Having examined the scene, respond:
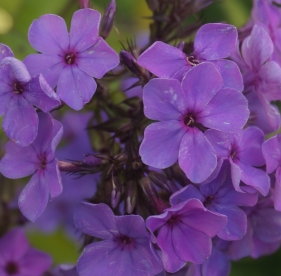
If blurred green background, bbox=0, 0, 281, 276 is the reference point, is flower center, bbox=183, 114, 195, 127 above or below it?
above

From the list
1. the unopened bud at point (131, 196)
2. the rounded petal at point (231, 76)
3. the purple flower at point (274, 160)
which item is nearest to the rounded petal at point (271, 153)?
the purple flower at point (274, 160)

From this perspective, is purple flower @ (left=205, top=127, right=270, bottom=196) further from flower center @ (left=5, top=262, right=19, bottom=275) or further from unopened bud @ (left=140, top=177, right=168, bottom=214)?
flower center @ (left=5, top=262, right=19, bottom=275)

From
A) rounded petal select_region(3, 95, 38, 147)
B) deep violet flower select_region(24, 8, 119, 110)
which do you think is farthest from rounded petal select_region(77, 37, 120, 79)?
rounded petal select_region(3, 95, 38, 147)

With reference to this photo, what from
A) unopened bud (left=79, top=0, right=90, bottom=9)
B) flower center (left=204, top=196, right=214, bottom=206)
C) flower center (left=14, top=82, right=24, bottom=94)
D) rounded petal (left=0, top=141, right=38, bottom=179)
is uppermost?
unopened bud (left=79, top=0, right=90, bottom=9)

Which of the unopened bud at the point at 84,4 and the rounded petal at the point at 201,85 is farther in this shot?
the unopened bud at the point at 84,4

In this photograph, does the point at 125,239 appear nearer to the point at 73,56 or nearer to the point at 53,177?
the point at 53,177

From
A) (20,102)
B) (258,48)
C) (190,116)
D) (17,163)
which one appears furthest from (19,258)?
(258,48)

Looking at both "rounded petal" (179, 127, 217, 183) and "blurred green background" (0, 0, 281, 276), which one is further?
"blurred green background" (0, 0, 281, 276)

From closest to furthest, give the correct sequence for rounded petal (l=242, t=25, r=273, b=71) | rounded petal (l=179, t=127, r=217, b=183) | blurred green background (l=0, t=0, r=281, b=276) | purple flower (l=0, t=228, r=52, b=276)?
rounded petal (l=179, t=127, r=217, b=183) < rounded petal (l=242, t=25, r=273, b=71) < purple flower (l=0, t=228, r=52, b=276) < blurred green background (l=0, t=0, r=281, b=276)

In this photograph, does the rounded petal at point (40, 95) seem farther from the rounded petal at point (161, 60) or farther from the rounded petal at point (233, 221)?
the rounded petal at point (233, 221)
